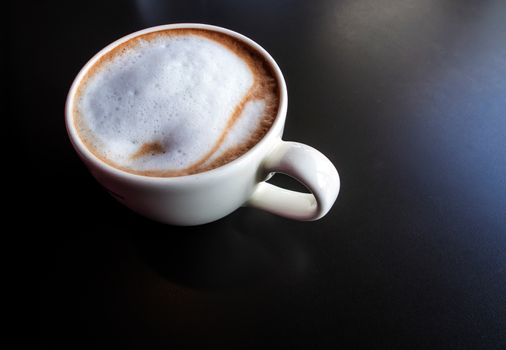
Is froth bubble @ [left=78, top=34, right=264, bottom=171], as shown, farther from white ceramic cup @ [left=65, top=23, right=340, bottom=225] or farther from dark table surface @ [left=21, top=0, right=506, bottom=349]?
dark table surface @ [left=21, top=0, right=506, bottom=349]

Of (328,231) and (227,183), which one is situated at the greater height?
(227,183)

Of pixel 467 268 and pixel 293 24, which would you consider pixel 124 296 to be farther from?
pixel 293 24

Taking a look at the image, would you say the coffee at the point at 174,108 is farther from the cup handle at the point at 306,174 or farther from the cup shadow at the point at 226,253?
the cup shadow at the point at 226,253

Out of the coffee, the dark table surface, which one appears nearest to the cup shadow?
the dark table surface

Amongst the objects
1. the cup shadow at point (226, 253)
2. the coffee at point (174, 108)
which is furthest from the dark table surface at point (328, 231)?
the coffee at point (174, 108)

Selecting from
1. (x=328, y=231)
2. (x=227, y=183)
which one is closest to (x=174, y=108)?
(x=227, y=183)

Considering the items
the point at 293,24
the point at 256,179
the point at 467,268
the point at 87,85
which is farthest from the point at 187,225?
the point at 293,24

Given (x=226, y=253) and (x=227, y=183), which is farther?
(x=226, y=253)

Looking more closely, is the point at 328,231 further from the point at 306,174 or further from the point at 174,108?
the point at 174,108
